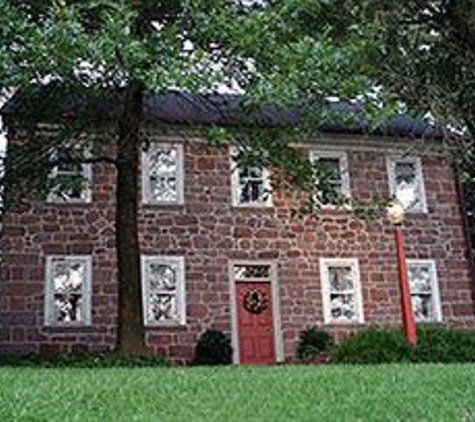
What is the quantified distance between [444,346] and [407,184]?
702 cm

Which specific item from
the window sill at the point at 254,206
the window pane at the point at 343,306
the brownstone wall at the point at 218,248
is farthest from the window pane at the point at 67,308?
the window pane at the point at 343,306

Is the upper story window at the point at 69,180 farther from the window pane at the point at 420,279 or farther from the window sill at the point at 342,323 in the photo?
the window pane at the point at 420,279

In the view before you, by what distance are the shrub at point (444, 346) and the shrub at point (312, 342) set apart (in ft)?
9.60

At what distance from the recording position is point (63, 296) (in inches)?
628

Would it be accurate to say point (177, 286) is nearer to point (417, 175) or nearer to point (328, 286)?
point (328, 286)

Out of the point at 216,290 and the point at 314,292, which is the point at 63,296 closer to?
the point at 216,290

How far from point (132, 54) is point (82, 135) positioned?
190 inches

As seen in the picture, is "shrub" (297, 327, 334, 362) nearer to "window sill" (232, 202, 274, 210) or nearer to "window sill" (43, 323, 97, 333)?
"window sill" (232, 202, 274, 210)

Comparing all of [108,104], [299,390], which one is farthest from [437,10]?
[299,390]

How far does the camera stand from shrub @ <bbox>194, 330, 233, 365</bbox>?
1573 centimetres

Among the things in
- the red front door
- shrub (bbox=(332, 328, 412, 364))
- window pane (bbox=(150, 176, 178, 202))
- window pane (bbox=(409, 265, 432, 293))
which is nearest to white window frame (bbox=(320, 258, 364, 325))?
the red front door

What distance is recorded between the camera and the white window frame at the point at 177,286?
643 inches

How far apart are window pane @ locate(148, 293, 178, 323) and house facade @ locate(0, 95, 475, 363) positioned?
1.0 inches

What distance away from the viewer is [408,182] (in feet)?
63.4
